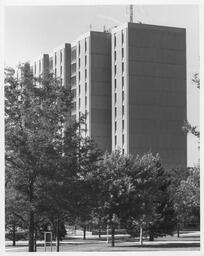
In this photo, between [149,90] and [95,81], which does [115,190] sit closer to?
[149,90]

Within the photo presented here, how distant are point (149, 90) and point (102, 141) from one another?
8298 millimetres

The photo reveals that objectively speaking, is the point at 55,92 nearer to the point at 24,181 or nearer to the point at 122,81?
the point at 24,181

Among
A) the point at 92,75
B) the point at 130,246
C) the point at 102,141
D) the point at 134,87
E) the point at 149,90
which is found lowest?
the point at 130,246

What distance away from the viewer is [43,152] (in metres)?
20.3

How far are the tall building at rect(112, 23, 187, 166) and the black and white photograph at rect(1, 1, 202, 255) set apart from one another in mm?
122

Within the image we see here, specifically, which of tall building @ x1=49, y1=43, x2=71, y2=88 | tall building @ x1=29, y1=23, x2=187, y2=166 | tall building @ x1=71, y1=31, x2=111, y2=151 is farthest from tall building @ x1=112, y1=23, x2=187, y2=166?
tall building @ x1=49, y1=43, x2=71, y2=88

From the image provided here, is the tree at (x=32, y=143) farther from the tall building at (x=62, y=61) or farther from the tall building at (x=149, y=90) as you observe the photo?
the tall building at (x=62, y=61)

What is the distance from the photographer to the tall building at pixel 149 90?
228 ft

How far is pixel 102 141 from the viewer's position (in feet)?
234

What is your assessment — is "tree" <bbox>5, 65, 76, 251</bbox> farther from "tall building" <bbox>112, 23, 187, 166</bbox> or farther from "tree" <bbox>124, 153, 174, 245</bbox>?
"tall building" <bbox>112, 23, 187, 166</bbox>

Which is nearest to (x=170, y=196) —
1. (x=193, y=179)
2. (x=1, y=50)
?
(x=193, y=179)

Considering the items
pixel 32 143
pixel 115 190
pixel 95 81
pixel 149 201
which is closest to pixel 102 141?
pixel 95 81

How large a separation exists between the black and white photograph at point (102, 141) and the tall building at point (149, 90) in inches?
4.8

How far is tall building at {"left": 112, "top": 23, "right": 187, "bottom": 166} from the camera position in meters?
69.4
